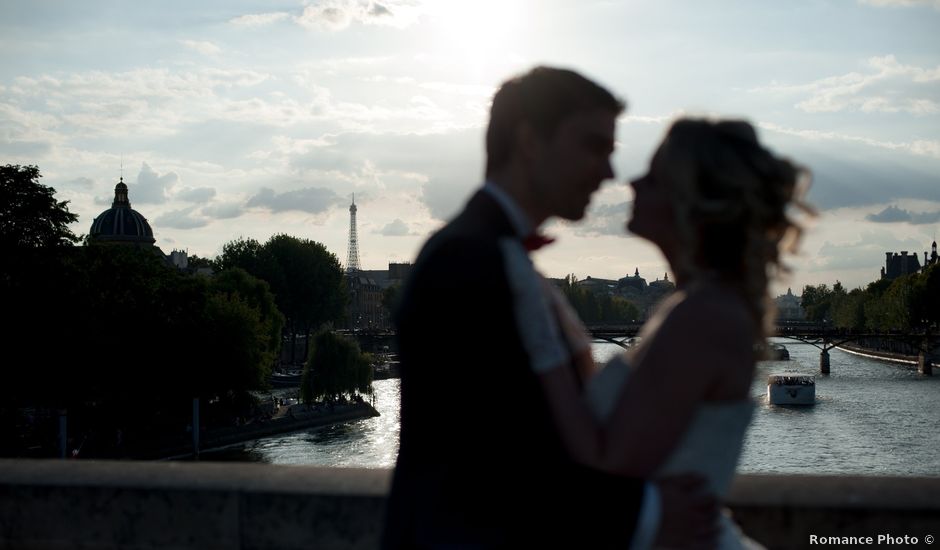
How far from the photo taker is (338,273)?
80438 millimetres

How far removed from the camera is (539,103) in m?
1.99

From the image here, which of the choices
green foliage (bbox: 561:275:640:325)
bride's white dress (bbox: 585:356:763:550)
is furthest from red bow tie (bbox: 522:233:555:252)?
green foliage (bbox: 561:275:640:325)

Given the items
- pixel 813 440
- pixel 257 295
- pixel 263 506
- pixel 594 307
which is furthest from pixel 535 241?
pixel 594 307

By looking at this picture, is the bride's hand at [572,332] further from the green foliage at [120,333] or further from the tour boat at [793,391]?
the tour boat at [793,391]

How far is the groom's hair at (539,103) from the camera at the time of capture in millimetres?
1994

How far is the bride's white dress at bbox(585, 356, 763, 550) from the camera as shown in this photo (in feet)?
6.07

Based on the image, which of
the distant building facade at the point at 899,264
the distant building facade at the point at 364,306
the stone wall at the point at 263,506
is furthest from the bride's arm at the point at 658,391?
the distant building facade at the point at 899,264

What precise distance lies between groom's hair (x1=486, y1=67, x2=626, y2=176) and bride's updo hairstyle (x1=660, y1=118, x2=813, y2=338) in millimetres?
177

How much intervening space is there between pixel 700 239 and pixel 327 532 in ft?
5.99

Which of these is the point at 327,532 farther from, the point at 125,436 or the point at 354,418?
the point at 354,418

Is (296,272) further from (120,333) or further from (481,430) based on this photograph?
(481,430)

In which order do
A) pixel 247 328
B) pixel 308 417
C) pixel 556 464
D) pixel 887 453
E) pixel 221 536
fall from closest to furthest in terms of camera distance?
pixel 556 464
pixel 221 536
pixel 887 453
pixel 247 328
pixel 308 417

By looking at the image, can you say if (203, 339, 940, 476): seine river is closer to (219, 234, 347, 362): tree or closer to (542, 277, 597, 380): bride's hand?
(219, 234, 347, 362): tree

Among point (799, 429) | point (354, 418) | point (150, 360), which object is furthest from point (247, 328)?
point (799, 429)
